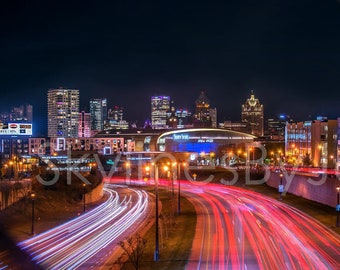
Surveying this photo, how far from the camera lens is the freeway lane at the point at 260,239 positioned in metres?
23.0

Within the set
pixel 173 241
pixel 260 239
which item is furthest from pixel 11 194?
pixel 260 239

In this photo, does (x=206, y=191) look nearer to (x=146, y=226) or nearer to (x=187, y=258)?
(x=146, y=226)

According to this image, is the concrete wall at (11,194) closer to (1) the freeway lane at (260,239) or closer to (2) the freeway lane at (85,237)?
(2) the freeway lane at (85,237)

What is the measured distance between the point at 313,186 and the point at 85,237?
78.0 feet

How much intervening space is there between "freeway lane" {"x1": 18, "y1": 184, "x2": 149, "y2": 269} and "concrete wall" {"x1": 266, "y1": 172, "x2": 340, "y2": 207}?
15.5 meters

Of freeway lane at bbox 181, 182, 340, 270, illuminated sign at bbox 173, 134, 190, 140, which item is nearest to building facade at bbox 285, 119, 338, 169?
freeway lane at bbox 181, 182, 340, 270

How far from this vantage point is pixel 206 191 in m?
58.6

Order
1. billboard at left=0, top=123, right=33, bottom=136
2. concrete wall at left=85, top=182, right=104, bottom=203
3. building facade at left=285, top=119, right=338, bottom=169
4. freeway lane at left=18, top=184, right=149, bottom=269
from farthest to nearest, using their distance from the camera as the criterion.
A: billboard at left=0, top=123, right=33, bottom=136 → building facade at left=285, top=119, right=338, bottom=169 → concrete wall at left=85, top=182, right=104, bottom=203 → freeway lane at left=18, top=184, right=149, bottom=269

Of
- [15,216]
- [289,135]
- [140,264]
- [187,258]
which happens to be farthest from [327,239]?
[289,135]

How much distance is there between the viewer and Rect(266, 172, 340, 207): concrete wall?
132 ft

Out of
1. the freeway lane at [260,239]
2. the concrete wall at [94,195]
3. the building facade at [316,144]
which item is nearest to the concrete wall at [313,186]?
the freeway lane at [260,239]

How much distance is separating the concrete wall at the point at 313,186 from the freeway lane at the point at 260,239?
10.0 ft

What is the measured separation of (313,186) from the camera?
45312mm

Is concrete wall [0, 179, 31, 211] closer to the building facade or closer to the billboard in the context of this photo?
the billboard
